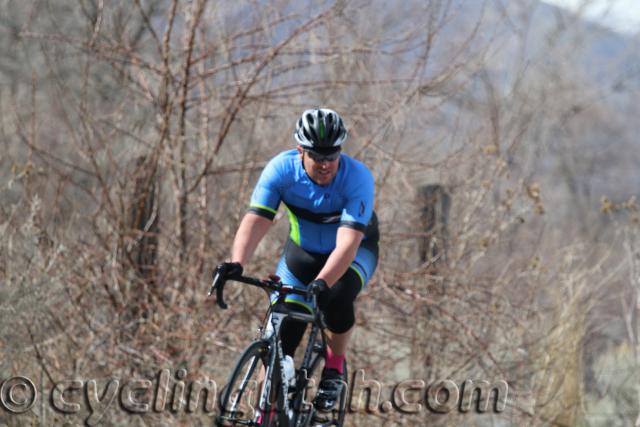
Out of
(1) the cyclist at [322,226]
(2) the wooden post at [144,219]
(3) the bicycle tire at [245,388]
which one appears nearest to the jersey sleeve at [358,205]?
(1) the cyclist at [322,226]

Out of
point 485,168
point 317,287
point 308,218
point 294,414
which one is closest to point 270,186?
point 308,218

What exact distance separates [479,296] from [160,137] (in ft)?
10.9

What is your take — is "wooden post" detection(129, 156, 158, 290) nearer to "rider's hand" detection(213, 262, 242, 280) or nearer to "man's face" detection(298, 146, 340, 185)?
"man's face" detection(298, 146, 340, 185)

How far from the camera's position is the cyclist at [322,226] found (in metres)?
5.50

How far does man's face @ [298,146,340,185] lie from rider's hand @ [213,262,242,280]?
2.59 ft

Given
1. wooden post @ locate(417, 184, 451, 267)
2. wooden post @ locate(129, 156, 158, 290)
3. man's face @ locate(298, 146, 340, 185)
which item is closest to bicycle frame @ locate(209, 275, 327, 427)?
man's face @ locate(298, 146, 340, 185)

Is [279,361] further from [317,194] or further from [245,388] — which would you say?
[317,194]

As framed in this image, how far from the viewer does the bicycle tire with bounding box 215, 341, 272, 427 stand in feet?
16.2

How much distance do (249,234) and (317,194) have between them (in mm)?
492

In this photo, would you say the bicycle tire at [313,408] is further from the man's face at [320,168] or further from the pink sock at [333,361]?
the man's face at [320,168]

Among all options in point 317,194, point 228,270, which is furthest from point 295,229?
point 228,270

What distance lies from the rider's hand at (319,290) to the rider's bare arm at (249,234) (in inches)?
19.3

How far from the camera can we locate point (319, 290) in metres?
5.19

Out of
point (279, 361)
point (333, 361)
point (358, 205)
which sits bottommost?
point (279, 361)
